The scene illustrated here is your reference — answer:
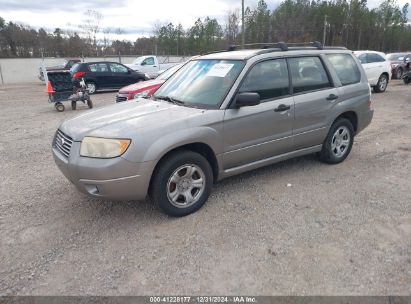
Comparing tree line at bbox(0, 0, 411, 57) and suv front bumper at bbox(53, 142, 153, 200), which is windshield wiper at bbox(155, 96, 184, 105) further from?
tree line at bbox(0, 0, 411, 57)

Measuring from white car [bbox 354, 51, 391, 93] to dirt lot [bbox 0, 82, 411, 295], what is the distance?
9.38m

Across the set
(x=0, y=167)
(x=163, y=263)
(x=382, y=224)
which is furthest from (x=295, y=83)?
(x=0, y=167)

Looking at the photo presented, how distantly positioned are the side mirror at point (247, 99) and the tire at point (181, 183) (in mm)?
764

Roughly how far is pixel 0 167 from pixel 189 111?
3.71 m

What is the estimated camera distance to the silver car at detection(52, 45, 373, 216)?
3184mm

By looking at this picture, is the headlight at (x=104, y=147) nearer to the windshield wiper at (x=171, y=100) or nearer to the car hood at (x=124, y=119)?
the car hood at (x=124, y=119)

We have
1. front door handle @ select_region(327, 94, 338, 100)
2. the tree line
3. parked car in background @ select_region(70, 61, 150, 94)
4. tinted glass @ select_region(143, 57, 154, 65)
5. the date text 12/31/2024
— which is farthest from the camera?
the tree line

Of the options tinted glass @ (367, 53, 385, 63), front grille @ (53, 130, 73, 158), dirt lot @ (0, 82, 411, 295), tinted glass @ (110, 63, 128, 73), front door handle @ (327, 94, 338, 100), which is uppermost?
tinted glass @ (367, 53, 385, 63)

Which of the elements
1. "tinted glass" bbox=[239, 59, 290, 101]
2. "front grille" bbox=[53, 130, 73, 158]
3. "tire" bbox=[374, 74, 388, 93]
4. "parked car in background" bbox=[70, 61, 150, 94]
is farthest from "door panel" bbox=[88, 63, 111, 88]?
"tinted glass" bbox=[239, 59, 290, 101]

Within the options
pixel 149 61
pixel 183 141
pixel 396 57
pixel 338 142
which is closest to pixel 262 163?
pixel 183 141

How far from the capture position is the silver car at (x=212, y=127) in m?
3.18

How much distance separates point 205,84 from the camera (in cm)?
401

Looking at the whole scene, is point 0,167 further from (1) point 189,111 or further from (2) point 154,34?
(2) point 154,34

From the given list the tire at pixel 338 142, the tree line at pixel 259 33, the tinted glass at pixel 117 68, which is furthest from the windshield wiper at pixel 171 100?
the tree line at pixel 259 33
